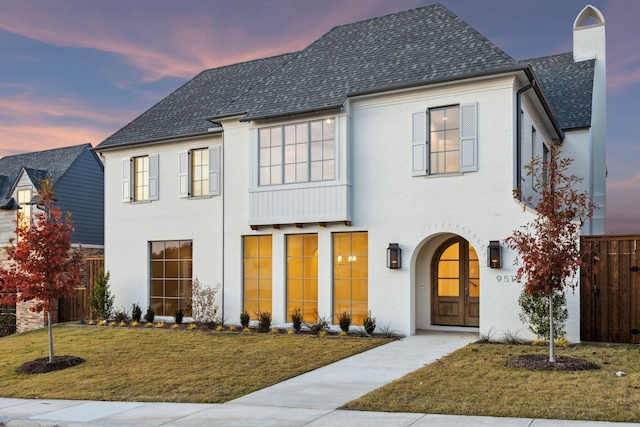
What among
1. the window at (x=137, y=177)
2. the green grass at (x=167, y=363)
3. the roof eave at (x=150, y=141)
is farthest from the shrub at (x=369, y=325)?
the window at (x=137, y=177)

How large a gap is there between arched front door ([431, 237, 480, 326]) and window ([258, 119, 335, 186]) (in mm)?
3623

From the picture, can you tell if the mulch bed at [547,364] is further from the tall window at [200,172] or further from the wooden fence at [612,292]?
the tall window at [200,172]

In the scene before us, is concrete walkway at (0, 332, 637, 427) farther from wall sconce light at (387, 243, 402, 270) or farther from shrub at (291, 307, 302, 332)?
shrub at (291, 307, 302, 332)

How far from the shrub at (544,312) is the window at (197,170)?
9868mm

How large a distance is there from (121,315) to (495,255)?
11.6 meters

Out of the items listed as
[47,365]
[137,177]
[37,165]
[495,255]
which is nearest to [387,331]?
[495,255]

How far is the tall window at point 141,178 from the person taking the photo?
1975cm

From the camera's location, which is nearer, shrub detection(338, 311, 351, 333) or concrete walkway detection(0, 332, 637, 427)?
concrete walkway detection(0, 332, 637, 427)

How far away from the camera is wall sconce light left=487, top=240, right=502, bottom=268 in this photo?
13414mm

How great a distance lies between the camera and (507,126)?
44.7 ft

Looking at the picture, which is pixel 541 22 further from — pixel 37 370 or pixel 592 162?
pixel 37 370

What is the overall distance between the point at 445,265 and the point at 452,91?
4.44 m

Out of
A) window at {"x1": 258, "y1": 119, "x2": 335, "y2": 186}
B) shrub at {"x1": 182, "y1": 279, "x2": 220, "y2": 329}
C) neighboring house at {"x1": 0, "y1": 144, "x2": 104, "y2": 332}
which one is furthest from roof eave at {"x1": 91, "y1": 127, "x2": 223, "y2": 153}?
neighboring house at {"x1": 0, "y1": 144, "x2": 104, "y2": 332}

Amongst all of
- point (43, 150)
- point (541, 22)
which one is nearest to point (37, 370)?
point (541, 22)
